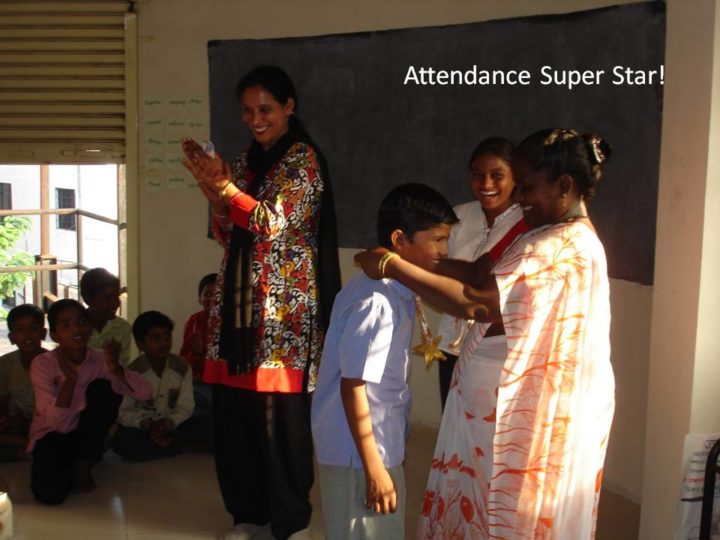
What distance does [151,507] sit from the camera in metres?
3.26

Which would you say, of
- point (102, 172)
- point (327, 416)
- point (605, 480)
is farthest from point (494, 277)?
point (102, 172)

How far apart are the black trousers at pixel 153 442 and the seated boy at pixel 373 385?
1936mm

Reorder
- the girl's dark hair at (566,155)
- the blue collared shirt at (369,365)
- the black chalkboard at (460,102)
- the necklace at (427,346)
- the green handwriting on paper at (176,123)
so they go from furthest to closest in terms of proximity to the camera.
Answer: the green handwriting on paper at (176,123) < the black chalkboard at (460,102) < the necklace at (427,346) < the girl's dark hair at (566,155) < the blue collared shirt at (369,365)

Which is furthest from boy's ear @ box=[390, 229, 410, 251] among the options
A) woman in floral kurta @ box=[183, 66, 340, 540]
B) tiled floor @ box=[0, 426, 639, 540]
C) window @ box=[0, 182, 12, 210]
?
window @ box=[0, 182, 12, 210]

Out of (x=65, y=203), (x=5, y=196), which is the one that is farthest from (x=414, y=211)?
(x=5, y=196)

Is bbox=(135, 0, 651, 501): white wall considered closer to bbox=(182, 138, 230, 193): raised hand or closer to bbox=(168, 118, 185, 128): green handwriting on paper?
bbox=(168, 118, 185, 128): green handwriting on paper

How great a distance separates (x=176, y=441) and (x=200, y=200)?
1.46 metres

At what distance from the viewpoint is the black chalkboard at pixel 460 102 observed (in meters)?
3.27

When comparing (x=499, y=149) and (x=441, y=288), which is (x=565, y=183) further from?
(x=499, y=149)

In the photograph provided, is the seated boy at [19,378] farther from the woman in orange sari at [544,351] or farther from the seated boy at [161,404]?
the woman in orange sari at [544,351]

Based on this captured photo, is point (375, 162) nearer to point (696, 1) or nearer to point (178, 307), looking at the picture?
point (178, 307)

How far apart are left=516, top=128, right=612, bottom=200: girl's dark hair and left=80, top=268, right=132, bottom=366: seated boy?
2598 millimetres

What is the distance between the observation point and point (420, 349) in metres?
2.24

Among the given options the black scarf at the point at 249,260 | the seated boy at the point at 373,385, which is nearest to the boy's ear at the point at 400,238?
the seated boy at the point at 373,385
